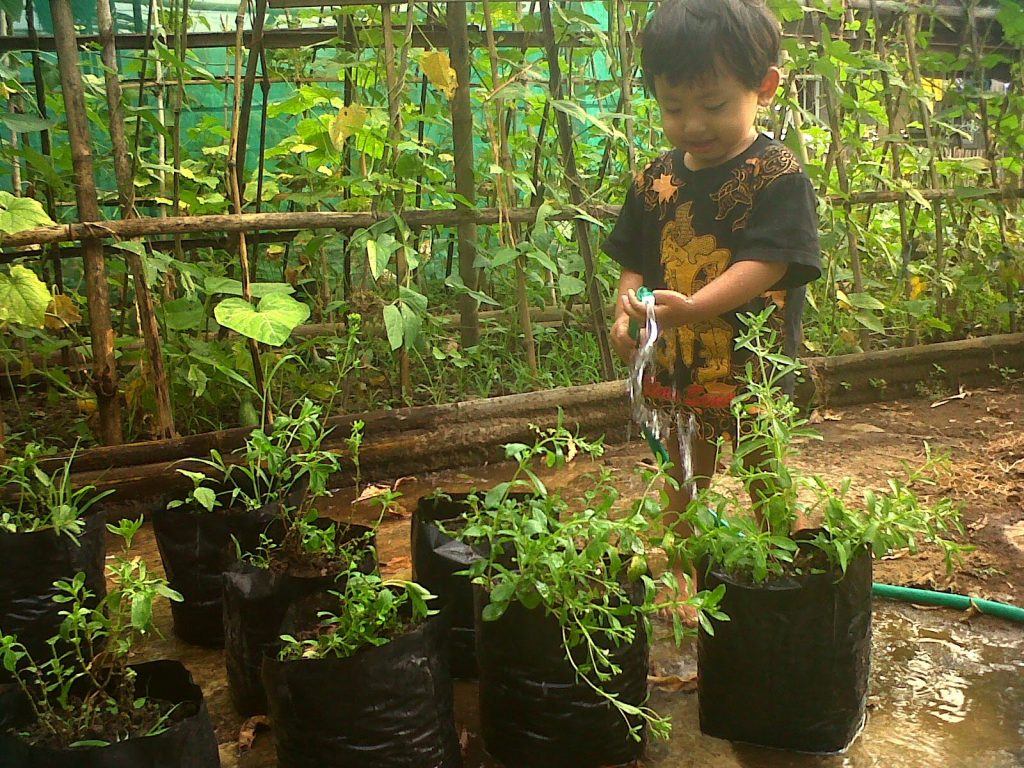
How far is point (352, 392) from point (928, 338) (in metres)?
2.94

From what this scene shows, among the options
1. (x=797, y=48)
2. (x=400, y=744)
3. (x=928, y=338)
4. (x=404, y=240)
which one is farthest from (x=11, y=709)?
(x=928, y=338)

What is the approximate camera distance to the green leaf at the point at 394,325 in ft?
9.54

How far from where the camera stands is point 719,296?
1.92 meters

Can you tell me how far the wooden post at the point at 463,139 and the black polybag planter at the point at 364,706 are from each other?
6.55ft

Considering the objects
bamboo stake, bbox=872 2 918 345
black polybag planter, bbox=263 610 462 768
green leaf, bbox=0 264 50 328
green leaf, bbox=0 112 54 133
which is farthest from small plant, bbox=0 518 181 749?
bamboo stake, bbox=872 2 918 345

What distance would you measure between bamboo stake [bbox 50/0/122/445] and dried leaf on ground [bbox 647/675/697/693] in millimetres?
1990

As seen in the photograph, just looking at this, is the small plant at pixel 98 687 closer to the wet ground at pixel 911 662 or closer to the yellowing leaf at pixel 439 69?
the wet ground at pixel 911 662

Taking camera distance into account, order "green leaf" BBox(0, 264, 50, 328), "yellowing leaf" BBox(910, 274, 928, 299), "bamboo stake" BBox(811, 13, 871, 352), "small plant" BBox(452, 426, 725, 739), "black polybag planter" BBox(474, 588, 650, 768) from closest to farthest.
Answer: "small plant" BBox(452, 426, 725, 739) → "black polybag planter" BBox(474, 588, 650, 768) → "green leaf" BBox(0, 264, 50, 328) → "bamboo stake" BBox(811, 13, 871, 352) → "yellowing leaf" BBox(910, 274, 928, 299)

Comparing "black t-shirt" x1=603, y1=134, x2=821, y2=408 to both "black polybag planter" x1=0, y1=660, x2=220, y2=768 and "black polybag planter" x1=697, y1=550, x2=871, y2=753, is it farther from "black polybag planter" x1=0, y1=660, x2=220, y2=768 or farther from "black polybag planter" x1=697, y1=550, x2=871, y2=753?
"black polybag planter" x1=0, y1=660, x2=220, y2=768

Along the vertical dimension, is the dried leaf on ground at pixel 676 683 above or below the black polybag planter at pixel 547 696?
below

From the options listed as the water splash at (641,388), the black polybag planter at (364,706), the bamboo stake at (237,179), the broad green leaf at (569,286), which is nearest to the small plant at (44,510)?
the black polybag planter at (364,706)

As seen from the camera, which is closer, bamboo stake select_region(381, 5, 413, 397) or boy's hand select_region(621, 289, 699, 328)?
boy's hand select_region(621, 289, 699, 328)

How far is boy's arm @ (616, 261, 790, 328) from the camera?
6.30 ft

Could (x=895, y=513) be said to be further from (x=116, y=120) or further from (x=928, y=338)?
(x=928, y=338)
